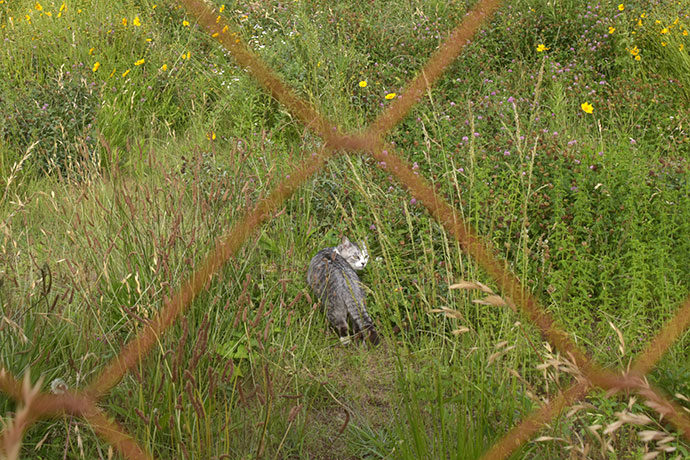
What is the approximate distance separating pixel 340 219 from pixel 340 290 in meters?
0.58

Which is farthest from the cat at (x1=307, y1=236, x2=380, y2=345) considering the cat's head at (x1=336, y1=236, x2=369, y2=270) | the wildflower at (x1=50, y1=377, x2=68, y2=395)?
the wildflower at (x1=50, y1=377, x2=68, y2=395)

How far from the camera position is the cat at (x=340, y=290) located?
244 centimetres

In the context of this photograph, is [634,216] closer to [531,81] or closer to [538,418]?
[538,418]

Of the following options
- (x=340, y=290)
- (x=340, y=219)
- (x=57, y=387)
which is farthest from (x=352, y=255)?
(x=57, y=387)

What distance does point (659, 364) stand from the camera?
2.05m

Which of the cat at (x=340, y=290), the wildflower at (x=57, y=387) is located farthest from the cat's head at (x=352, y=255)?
the wildflower at (x=57, y=387)

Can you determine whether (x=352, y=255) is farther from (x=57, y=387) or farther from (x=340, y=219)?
(x=57, y=387)

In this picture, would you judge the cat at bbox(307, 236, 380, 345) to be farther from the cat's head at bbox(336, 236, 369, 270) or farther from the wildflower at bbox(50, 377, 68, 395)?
the wildflower at bbox(50, 377, 68, 395)

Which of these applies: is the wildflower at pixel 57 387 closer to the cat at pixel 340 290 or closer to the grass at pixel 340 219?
the grass at pixel 340 219

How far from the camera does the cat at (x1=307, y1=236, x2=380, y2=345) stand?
95.9 inches

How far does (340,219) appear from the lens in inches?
119

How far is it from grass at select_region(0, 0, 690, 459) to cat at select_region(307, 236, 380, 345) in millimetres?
55

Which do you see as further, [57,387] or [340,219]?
[340,219]

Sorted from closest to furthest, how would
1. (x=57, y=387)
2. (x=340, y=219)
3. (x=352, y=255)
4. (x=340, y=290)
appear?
(x=57, y=387)
(x=340, y=290)
(x=352, y=255)
(x=340, y=219)
